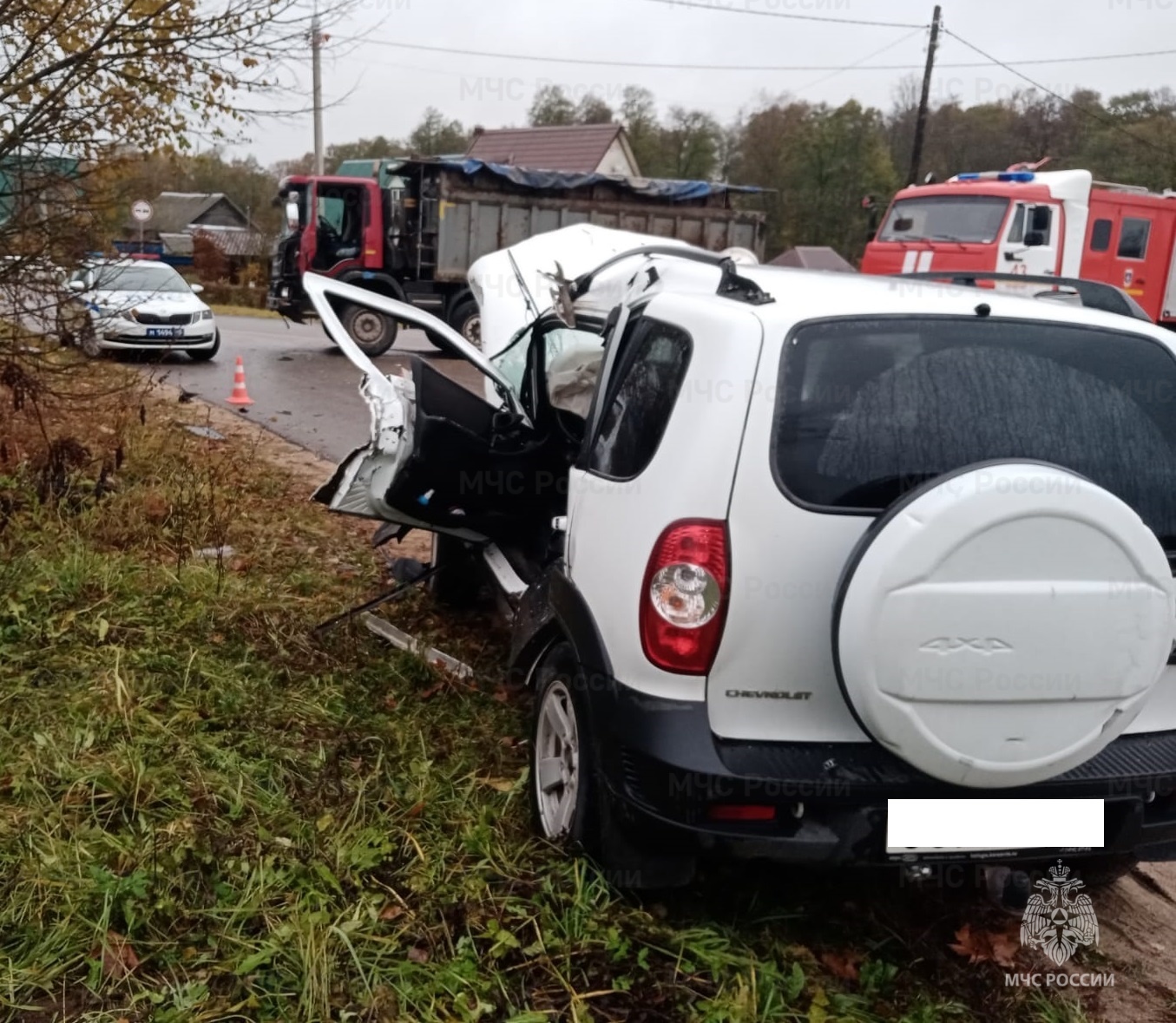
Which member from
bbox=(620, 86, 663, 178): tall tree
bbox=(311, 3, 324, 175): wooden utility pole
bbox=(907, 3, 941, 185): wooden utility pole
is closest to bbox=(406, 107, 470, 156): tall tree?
bbox=(620, 86, 663, 178): tall tree

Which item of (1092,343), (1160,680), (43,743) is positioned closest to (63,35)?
(43,743)

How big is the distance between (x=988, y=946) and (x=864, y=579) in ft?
4.10

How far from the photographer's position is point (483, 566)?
4.66 m

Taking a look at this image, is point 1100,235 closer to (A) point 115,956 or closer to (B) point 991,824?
(B) point 991,824

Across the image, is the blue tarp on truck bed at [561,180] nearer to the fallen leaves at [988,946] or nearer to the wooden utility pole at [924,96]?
the wooden utility pole at [924,96]

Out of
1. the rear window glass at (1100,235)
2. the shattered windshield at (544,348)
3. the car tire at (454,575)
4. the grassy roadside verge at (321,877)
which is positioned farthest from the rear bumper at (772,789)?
the rear window glass at (1100,235)

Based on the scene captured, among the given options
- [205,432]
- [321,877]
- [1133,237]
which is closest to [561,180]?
[1133,237]

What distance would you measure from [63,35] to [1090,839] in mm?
6202

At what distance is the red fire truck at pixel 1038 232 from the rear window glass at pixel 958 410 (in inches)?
479

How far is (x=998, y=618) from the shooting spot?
90.1 inches

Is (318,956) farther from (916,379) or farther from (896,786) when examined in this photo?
(916,379)

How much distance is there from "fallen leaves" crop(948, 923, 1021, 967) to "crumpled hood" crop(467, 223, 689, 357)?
340 cm

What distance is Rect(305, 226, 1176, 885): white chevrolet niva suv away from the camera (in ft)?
7.56

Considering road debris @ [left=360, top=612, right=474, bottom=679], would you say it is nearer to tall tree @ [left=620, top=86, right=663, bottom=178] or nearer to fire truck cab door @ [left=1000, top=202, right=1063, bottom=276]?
fire truck cab door @ [left=1000, top=202, right=1063, bottom=276]
